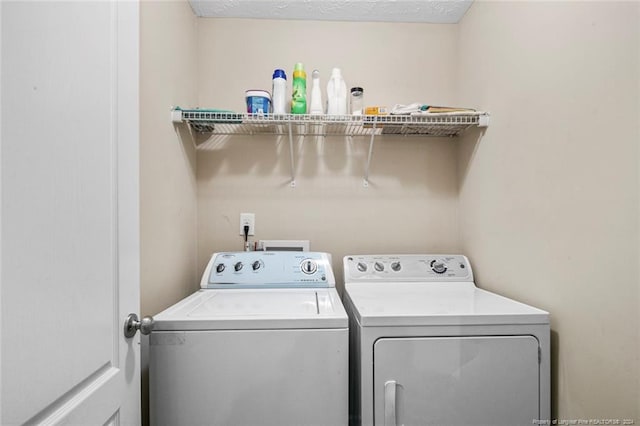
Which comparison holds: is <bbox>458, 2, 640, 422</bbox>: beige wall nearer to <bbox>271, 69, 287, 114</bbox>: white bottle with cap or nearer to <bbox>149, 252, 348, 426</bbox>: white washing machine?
<bbox>149, 252, 348, 426</bbox>: white washing machine

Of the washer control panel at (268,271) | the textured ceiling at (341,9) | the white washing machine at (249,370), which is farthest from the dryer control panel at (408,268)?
the textured ceiling at (341,9)

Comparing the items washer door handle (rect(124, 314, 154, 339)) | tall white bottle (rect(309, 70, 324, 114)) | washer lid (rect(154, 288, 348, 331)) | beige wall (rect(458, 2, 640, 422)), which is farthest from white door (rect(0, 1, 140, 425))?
beige wall (rect(458, 2, 640, 422))

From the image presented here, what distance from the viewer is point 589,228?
1.00 meters

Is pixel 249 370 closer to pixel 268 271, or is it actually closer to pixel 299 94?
pixel 268 271

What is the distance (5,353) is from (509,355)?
132cm

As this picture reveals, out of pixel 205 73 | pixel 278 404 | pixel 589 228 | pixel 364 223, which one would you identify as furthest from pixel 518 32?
pixel 278 404

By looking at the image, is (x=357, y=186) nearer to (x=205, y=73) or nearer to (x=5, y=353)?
(x=205, y=73)

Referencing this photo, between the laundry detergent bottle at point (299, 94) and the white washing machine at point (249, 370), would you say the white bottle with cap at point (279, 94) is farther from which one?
the white washing machine at point (249, 370)

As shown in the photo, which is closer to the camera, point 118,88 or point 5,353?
point 5,353

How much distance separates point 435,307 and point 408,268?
1.66 feet

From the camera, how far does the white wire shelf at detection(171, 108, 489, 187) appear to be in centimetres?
155

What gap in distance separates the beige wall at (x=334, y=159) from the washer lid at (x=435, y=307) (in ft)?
1.42

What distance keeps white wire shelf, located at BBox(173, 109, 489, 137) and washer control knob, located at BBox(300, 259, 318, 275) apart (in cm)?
70

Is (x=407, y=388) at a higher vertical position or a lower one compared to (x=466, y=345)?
lower
